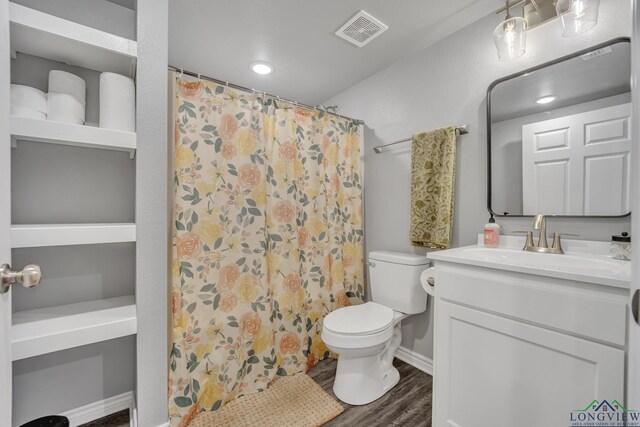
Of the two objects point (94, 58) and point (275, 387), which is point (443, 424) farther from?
point (94, 58)

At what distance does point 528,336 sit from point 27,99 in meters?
2.16

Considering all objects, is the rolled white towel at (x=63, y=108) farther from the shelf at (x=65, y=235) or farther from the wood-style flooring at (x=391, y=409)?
the wood-style flooring at (x=391, y=409)

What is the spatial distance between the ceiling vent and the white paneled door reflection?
1052mm

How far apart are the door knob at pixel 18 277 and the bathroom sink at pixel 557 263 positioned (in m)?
1.40

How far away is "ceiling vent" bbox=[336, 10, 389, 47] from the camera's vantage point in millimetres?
1585

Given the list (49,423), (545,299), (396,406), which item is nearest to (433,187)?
(545,299)

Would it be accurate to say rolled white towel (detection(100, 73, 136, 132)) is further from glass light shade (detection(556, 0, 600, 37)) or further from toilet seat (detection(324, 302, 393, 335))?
glass light shade (detection(556, 0, 600, 37))

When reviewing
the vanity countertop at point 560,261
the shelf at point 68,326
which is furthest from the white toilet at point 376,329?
the shelf at point 68,326

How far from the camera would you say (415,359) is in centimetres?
195

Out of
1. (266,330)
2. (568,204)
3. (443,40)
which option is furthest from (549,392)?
(443,40)

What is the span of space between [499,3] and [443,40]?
1.18 ft

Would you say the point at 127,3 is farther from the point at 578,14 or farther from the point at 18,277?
the point at 578,14

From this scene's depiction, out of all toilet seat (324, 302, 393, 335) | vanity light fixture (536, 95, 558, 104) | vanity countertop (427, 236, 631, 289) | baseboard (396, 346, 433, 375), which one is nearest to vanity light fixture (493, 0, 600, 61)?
vanity light fixture (536, 95, 558, 104)

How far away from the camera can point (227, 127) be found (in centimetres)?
158
